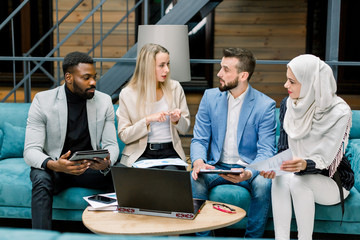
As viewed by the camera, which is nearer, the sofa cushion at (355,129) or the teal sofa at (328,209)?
the teal sofa at (328,209)

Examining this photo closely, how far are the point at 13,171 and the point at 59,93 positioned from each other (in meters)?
0.59

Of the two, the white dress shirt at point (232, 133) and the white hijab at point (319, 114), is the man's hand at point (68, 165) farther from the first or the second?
the white hijab at point (319, 114)

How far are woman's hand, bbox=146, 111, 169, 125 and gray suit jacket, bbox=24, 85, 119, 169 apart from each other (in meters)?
0.26

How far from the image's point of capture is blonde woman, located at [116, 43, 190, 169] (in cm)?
286

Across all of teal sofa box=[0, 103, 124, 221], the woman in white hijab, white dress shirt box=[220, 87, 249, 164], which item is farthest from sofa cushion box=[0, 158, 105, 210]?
the woman in white hijab

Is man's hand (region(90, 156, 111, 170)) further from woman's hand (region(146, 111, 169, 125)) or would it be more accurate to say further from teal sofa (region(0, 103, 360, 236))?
woman's hand (region(146, 111, 169, 125))

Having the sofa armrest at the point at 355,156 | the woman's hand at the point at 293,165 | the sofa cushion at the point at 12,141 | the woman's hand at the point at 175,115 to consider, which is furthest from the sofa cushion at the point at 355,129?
the sofa cushion at the point at 12,141

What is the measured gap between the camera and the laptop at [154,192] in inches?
76.9

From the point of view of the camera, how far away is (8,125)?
3.12 metres

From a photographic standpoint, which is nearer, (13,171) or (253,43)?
(13,171)

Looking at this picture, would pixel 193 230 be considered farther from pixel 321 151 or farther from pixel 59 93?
pixel 59 93

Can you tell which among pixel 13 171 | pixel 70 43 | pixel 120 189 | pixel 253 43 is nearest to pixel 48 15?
pixel 70 43

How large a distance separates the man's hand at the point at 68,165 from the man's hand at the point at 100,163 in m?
0.04

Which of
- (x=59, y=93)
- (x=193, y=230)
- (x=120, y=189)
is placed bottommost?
(x=193, y=230)
